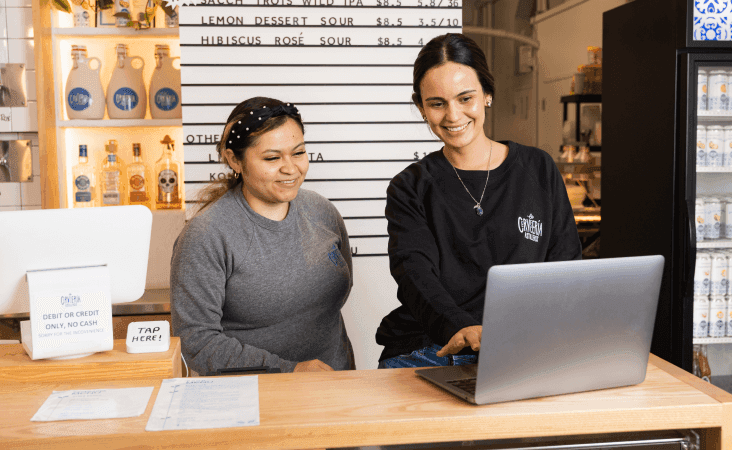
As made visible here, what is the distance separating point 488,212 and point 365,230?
1.35m

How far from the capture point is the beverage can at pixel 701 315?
3.38 metres

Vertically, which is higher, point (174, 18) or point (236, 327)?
point (174, 18)

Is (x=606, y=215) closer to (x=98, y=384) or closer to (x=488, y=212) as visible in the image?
(x=488, y=212)

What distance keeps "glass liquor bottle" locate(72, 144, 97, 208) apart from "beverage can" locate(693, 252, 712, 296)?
3.16 metres

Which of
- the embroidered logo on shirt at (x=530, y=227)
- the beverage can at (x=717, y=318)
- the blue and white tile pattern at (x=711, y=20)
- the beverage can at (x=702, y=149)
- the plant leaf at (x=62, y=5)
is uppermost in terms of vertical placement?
the plant leaf at (x=62, y=5)

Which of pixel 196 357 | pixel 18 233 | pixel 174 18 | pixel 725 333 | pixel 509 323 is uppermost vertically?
pixel 174 18

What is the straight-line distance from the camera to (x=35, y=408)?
4.48 feet

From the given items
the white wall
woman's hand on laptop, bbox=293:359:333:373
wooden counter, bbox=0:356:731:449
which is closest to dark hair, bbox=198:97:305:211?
woman's hand on laptop, bbox=293:359:333:373

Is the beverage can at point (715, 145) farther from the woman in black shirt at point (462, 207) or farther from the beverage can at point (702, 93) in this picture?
the woman in black shirt at point (462, 207)

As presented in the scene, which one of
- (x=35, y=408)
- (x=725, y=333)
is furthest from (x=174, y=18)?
(x=725, y=333)

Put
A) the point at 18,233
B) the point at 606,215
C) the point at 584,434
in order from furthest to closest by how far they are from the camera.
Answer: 1. the point at 606,215
2. the point at 18,233
3. the point at 584,434

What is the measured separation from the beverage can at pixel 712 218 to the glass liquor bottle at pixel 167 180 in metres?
2.78

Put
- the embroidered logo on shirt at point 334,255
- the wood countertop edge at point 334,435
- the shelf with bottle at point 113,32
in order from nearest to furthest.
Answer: the wood countertop edge at point 334,435 → the embroidered logo on shirt at point 334,255 → the shelf with bottle at point 113,32

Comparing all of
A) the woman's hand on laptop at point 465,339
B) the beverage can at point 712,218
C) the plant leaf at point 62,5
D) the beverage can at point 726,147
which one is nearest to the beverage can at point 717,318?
the beverage can at point 712,218
